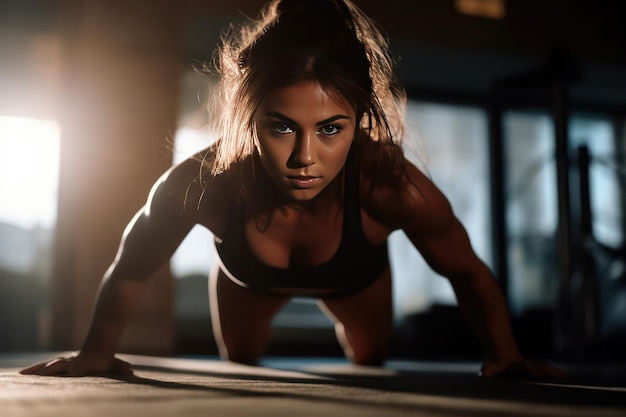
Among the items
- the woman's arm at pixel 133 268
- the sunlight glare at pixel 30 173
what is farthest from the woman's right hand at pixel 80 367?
the sunlight glare at pixel 30 173

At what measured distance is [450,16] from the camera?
297cm

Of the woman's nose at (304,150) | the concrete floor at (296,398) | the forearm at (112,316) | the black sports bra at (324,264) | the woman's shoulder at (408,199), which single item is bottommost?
the concrete floor at (296,398)

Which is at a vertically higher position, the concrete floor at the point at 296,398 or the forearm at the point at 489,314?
the forearm at the point at 489,314

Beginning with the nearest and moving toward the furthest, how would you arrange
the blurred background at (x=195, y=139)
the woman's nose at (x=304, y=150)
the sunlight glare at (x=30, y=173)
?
the woman's nose at (x=304, y=150) → the sunlight glare at (x=30, y=173) → the blurred background at (x=195, y=139)

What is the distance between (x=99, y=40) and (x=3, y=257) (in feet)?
2.65

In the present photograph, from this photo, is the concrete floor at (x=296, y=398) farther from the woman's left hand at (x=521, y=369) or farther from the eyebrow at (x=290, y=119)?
the eyebrow at (x=290, y=119)

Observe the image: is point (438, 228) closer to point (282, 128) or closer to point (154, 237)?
point (282, 128)

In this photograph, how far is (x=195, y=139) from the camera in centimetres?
158

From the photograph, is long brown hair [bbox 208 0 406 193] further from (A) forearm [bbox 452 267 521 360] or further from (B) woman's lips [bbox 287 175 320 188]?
(A) forearm [bbox 452 267 521 360]

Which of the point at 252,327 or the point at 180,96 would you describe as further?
the point at 180,96

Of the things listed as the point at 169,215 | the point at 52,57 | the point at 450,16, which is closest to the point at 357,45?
the point at 169,215

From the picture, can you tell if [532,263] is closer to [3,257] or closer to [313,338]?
[313,338]

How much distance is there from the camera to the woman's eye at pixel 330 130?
3.17ft

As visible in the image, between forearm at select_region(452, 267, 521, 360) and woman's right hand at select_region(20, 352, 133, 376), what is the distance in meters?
0.52
